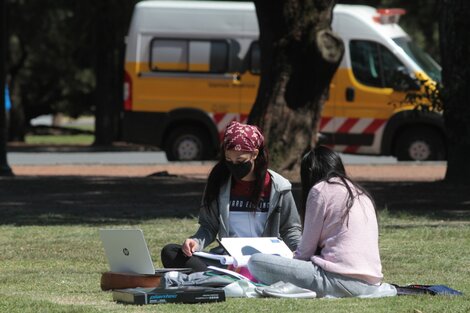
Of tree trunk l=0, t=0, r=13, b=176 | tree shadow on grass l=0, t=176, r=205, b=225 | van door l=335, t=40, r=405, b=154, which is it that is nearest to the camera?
tree shadow on grass l=0, t=176, r=205, b=225

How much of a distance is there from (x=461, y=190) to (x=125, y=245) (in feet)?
29.0

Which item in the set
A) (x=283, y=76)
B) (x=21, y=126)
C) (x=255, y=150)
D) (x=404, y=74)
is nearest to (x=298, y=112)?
(x=283, y=76)

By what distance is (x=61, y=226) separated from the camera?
1256 centimetres

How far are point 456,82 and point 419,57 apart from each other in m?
7.00

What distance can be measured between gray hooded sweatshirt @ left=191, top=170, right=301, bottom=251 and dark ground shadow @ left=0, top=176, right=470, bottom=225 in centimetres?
479

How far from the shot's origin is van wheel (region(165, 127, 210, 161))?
23.7 m

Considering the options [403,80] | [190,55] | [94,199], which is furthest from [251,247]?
[190,55]

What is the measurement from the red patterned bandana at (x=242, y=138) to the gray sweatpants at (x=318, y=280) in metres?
0.79

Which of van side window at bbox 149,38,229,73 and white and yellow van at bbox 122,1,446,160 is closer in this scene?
white and yellow van at bbox 122,1,446,160

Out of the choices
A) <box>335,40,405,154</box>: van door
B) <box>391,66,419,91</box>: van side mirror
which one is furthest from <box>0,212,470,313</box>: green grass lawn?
<box>335,40,405,154</box>: van door

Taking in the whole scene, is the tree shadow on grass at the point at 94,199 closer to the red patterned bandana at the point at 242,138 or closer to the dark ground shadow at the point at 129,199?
the dark ground shadow at the point at 129,199

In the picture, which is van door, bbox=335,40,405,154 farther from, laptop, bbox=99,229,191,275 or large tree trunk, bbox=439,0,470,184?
laptop, bbox=99,229,191,275

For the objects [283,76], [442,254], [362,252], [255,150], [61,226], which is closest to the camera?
[362,252]

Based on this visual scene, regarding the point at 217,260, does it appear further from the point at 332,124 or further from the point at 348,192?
the point at 332,124
